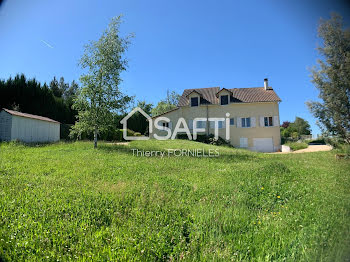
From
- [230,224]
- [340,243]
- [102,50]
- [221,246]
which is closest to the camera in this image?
[340,243]

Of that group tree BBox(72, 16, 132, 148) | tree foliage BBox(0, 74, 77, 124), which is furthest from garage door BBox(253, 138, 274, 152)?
tree foliage BBox(0, 74, 77, 124)

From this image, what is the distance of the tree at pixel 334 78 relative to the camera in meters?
0.82

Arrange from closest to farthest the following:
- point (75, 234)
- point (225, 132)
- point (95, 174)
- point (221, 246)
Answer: point (221, 246) < point (75, 234) < point (95, 174) < point (225, 132)

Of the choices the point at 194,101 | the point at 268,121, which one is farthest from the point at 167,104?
the point at 268,121

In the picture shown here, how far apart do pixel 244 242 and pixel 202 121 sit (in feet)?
71.9

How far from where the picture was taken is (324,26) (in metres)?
0.90

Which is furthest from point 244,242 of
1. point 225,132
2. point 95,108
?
point 225,132

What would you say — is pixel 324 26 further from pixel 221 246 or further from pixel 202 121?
pixel 202 121

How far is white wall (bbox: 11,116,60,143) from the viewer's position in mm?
12008

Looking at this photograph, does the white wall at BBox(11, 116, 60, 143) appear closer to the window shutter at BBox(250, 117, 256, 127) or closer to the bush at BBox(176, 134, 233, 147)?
the bush at BBox(176, 134, 233, 147)

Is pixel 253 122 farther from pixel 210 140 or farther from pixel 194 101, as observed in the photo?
pixel 194 101

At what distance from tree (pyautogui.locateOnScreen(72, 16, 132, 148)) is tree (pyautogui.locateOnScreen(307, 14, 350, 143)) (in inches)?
500

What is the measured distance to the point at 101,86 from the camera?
41.7ft

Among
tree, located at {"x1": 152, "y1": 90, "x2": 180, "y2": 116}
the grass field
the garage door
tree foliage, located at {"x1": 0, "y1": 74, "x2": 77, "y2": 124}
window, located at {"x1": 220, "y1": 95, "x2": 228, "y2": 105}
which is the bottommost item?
the grass field
